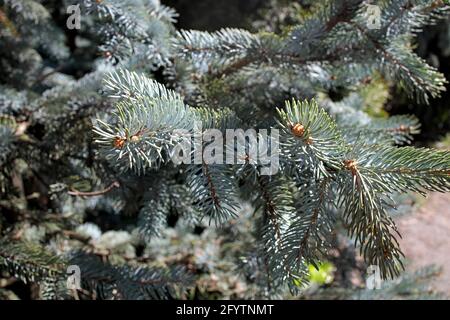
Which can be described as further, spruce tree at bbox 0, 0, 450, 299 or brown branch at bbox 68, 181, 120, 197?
brown branch at bbox 68, 181, 120, 197

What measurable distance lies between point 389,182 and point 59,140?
2.65ft

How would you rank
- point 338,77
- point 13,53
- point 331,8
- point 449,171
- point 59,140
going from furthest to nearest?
point 13,53 → point 59,140 → point 338,77 → point 331,8 → point 449,171

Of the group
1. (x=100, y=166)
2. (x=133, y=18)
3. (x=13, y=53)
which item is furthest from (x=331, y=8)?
(x=13, y=53)

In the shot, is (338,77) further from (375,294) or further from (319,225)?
(375,294)

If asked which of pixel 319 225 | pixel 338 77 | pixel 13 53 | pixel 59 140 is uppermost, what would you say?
pixel 13 53

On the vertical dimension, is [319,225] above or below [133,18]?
below

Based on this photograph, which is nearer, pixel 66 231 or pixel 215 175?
pixel 215 175

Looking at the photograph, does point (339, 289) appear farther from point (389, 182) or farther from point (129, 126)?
point (129, 126)

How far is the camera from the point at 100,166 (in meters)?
1.18

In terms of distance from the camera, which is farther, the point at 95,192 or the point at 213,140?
the point at 95,192

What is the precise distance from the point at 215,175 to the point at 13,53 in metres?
1.08

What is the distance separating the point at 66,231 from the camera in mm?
1418

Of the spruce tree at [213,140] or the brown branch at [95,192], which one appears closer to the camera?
the spruce tree at [213,140]

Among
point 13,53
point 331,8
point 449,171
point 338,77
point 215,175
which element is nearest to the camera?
point 449,171
